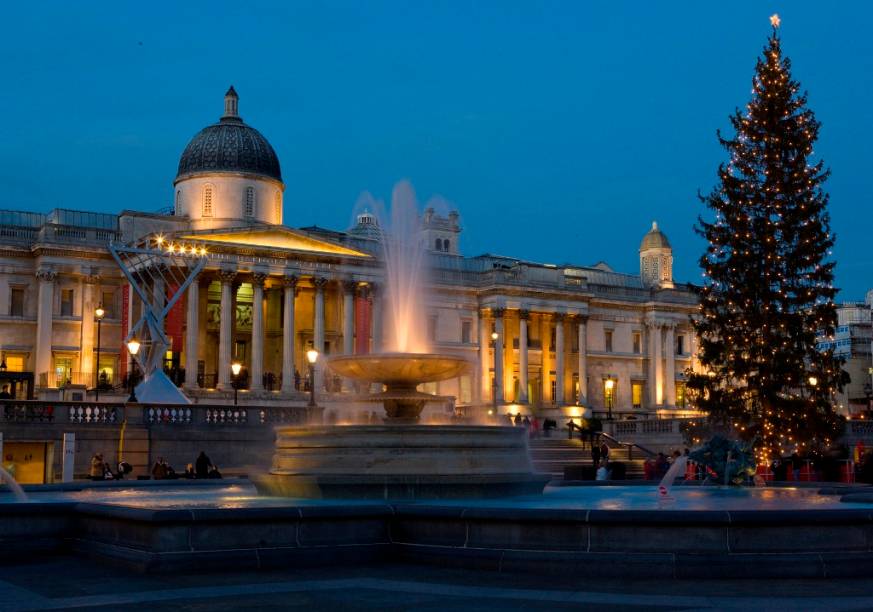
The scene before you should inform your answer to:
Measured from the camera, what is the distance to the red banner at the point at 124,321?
62503mm

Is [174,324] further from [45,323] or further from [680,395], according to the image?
[680,395]

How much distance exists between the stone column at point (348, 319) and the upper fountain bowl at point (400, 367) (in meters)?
46.8

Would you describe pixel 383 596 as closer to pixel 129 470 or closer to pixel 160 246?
pixel 129 470

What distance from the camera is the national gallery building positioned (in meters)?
→ 62.5

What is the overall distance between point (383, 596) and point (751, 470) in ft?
46.0

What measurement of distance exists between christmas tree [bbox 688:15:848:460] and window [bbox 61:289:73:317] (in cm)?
3823

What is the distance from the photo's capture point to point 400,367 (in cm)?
1998

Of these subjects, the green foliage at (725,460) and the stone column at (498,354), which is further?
the stone column at (498,354)

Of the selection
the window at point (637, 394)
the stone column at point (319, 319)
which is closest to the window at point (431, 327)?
the stone column at point (319, 319)

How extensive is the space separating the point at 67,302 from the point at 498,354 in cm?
2672

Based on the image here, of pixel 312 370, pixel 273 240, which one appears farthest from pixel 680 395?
pixel 312 370

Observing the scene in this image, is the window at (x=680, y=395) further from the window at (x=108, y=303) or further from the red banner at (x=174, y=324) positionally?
the window at (x=108, y=303)

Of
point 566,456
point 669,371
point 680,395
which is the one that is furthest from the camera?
point 680,395

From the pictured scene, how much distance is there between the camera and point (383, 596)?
1103cm
